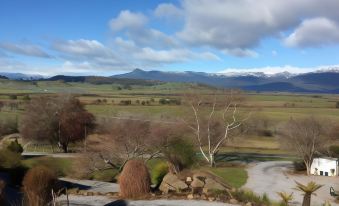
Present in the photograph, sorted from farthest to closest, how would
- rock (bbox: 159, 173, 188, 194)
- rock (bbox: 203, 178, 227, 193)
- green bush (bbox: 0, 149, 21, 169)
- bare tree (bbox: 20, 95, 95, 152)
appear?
bare tree (bbox: 20, 95, 95, 152)
green bush (bbox: 0, 149, 21, 169)
rock (bbox: 159, 173, 188, 194)
rock (bbox: 203, 178, 227, 193)

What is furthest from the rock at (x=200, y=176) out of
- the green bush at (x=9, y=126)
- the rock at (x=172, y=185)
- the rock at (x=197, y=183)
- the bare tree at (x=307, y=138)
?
the green bush at (x=9, y=126)

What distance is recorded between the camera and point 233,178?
159 feet

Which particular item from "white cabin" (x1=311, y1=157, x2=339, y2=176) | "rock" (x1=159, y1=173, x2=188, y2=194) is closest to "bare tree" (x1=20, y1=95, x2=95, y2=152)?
"white cabin" (x1=311, y1=157, x2=339, y2=176)

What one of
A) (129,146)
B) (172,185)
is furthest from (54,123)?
(172,185)

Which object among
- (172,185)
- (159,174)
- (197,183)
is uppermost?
(197,183)

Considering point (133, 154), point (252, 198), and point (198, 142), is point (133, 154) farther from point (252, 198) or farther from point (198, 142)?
point (252, 198)

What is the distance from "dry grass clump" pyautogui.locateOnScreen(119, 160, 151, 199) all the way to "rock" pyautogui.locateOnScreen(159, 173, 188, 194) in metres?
1.72

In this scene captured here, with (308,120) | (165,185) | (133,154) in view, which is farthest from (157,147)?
(165,185)

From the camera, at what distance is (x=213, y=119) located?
61719mm

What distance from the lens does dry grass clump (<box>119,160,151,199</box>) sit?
75.5 ft

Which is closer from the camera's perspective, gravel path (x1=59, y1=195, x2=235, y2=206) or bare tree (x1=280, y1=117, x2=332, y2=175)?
gravel path (x1=59, y1=195, x2=235, y2=206)

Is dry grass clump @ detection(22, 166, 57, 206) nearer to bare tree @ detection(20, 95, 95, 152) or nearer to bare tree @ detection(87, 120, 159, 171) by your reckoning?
bare tree @ detection(87, 120, 159, 171)

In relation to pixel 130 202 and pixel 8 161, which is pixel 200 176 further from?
pixel 8 161

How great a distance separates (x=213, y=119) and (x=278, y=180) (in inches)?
577
